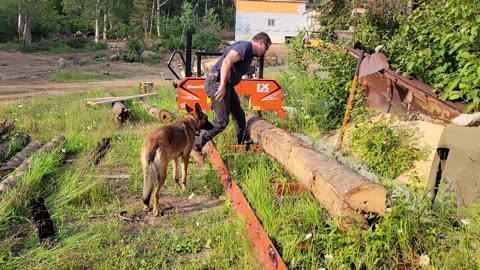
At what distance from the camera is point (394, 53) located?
784cm

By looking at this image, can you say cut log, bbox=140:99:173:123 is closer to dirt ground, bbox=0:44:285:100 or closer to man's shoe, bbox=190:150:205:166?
man's shoe, bbox=190:150:205:166

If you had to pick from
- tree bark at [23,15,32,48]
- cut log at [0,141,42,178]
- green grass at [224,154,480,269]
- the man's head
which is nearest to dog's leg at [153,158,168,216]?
green grass at [224,154,480,269]

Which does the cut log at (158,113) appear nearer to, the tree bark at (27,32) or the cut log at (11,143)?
the cut log at (11,143)

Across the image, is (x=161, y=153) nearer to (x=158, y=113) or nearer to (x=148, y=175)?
(x=148, y=175)

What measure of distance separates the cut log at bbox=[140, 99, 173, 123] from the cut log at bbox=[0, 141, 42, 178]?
7.62ft

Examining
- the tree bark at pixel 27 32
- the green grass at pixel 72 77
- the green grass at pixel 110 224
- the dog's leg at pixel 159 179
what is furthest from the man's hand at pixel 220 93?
the tree bark at pixel 27 32

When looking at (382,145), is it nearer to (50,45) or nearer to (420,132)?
(420,132)

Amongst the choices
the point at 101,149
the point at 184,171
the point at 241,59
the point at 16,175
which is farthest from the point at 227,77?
the point at 16,175

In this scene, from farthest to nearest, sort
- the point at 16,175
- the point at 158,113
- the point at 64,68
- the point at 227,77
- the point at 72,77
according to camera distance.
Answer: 1. the point at 64,68
2. the point at 72,77
3. the point at 158,113
4. the point at 227,77
5. the point at 16,175

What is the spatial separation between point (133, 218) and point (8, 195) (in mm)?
1228

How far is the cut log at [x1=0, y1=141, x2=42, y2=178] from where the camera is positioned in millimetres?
5281

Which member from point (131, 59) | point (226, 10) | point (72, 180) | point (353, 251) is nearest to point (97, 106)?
point (72, 180)

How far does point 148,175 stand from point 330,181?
1789 mm

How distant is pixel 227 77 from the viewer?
5.69 meters
